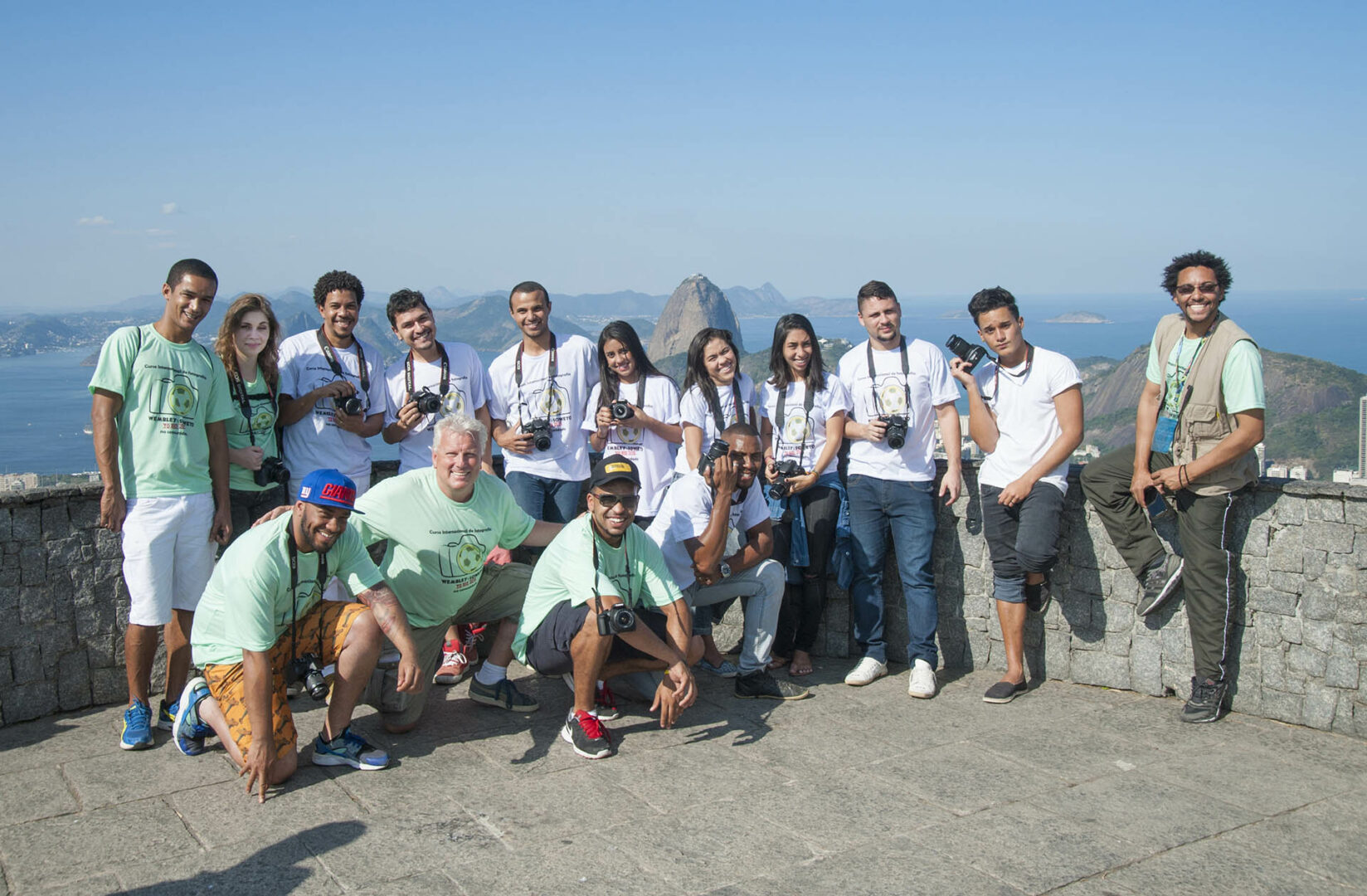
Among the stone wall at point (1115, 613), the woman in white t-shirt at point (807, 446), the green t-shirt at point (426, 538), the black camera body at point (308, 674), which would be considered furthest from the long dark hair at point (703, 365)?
the black camera body at point (308, 674)

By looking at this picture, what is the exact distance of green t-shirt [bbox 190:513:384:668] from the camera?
3783 millimetres

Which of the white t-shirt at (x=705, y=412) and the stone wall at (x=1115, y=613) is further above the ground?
the white t-shirt at (x=705, y=412)

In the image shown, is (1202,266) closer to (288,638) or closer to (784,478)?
(784,478)

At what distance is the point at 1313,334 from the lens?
177m

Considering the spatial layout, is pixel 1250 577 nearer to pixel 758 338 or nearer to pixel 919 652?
pixel 919 652

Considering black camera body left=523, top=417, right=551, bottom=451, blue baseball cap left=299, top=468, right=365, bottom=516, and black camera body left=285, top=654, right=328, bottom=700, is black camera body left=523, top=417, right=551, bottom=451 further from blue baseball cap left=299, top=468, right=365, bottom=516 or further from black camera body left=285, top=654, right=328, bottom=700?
black camera body left=285, top=654, right=328, bottom=700

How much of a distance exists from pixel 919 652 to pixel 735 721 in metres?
1.26

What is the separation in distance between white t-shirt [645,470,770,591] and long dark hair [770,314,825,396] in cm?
78

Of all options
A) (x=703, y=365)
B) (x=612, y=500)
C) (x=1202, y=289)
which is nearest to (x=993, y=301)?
(x=1202, y=289)

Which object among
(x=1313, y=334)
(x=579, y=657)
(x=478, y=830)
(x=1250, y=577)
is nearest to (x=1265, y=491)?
(x=1250, y=577)

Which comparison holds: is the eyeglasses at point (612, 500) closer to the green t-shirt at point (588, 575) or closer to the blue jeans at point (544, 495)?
the green t-shirt at point (588, 575)

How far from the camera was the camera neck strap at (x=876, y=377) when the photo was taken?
5430mm

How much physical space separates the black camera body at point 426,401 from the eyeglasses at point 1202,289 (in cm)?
392

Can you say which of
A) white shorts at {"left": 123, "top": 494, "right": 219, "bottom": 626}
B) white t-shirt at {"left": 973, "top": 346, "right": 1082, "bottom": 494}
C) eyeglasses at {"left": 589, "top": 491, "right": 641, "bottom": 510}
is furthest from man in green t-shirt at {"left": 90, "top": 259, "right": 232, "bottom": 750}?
white t-shirt at {"left": 973, "top": 346, "right": 1082, "bottom": 494}
